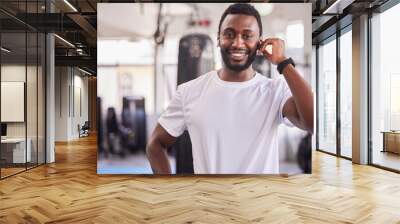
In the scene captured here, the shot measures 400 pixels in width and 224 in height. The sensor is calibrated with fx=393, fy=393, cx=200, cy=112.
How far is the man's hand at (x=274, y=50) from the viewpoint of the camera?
250 inches

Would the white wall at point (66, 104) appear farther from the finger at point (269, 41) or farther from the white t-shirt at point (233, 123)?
the finger at point (269, 41)

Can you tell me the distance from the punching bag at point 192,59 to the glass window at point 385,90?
3563 mm

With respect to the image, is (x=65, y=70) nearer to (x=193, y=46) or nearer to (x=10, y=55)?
(x=10, y=55)

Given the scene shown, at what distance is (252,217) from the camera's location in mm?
4070

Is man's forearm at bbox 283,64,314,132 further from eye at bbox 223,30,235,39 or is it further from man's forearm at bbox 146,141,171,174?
man's forearm at bbox 146,141,171,174

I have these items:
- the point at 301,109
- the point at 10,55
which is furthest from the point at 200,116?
the point at 10,55

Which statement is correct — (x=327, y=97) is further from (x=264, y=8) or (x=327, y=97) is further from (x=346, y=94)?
(x=264, y=8)

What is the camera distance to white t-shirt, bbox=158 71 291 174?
6242mm

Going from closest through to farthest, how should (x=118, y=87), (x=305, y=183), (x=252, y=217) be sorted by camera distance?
(x=252, y=217), (x=305, y=183), (x=118, y=87)

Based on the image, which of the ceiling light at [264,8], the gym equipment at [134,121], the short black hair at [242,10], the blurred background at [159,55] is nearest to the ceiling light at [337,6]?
the blurred background at [159,55]

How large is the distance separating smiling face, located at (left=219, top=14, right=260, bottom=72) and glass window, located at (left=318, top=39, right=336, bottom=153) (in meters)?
4.63

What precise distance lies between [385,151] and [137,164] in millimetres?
4818

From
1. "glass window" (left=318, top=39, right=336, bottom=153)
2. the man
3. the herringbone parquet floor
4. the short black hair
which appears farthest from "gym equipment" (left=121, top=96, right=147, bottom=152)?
"glass window" (left=318, top=39, right=336, bottom=153)

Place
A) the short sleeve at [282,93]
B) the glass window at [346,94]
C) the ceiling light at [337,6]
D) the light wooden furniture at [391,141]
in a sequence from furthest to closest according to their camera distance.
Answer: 1. the glass window at [346,94]
2. the light wooden furniture at [391,141]
3. the ceiling light at [337,6]
4. the short sleeve at [282,93]
